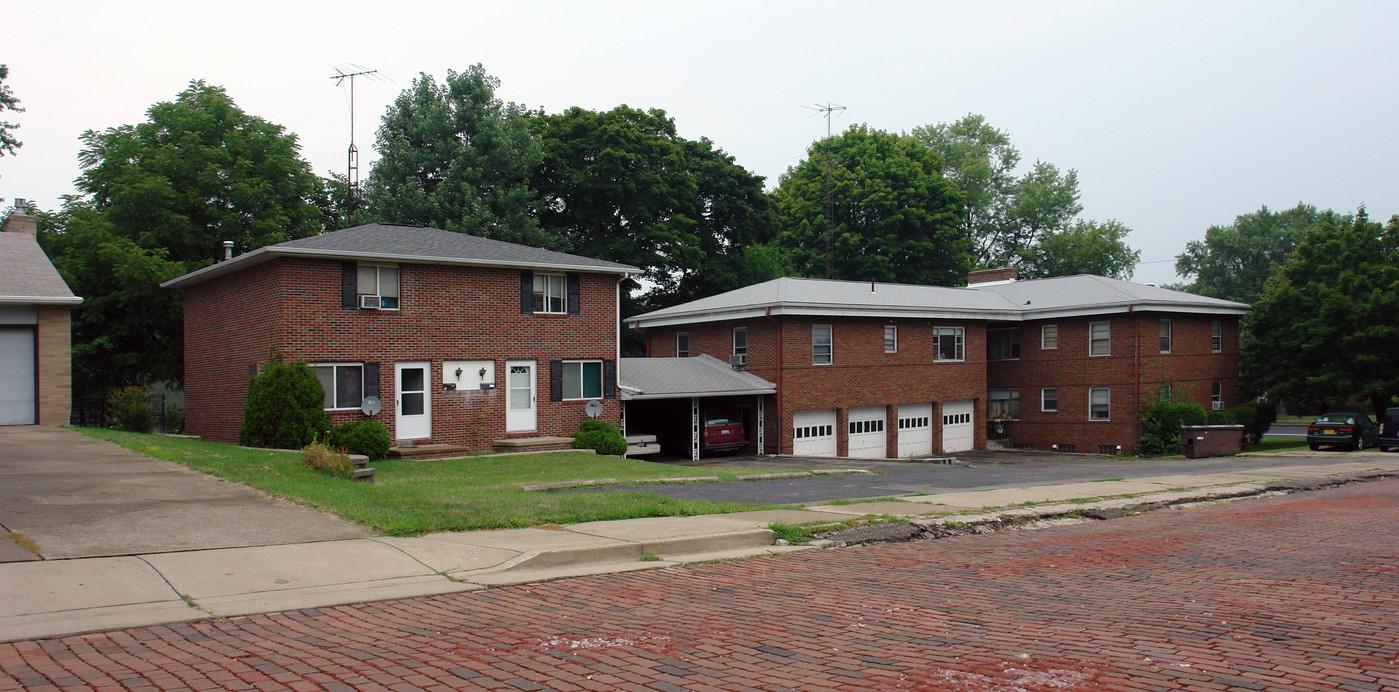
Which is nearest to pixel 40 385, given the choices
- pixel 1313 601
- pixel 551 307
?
pixel 551 307

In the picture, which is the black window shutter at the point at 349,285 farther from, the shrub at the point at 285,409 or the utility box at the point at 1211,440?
the utility box at the point at 1211,440

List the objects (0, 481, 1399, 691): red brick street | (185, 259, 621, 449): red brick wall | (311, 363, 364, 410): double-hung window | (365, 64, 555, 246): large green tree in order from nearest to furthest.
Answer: (0, 481, 1399, 691): red brick street < (185, 259, 621, 449): red brick wall < (311, 363, 364, 410): double-hung window < (365, 64, 555, 246): large green tree

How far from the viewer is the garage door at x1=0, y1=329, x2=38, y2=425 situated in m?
→ 25.9

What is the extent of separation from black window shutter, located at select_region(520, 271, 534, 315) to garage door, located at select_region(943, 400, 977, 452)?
19179 millimetres

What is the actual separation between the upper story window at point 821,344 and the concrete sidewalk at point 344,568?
1965cm

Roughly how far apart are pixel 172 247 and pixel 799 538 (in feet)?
107

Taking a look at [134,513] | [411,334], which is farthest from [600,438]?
[134,513]

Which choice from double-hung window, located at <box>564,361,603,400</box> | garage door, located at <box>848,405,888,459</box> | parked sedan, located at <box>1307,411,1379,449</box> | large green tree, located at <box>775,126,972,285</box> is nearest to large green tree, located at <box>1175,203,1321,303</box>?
large green tree, located at <box>775,126,972,285</box>

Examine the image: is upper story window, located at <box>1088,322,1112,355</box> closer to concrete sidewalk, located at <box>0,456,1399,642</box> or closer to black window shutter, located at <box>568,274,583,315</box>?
black window shutter, located at <box>568,274,583,315</box>

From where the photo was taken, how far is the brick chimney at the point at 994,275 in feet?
158

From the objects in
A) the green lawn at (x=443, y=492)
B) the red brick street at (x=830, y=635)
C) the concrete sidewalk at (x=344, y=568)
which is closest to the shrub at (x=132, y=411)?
the green lawn at (x=443, y=492)

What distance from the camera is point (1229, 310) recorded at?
134 ft

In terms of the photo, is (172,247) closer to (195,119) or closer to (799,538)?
(195,119)

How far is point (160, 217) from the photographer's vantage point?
115 feet
